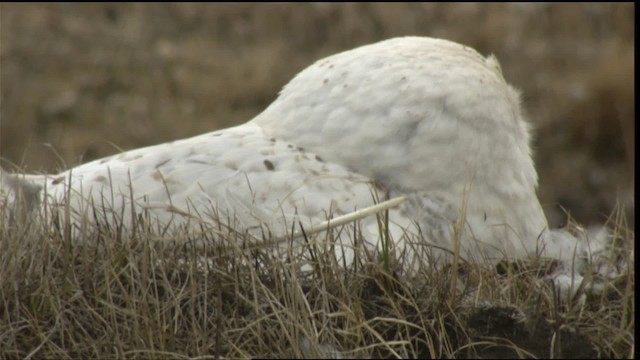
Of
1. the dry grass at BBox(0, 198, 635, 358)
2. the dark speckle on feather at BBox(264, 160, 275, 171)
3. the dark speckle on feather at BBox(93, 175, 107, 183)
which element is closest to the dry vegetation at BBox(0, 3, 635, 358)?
the dry grass at BBox(0, 198, 635, 358)

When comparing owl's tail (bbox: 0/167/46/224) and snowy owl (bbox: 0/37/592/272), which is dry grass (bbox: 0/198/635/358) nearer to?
owl's tail (bbox: 0/167/46/224)

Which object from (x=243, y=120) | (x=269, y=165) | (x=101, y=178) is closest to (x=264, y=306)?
(x=269, y=165)

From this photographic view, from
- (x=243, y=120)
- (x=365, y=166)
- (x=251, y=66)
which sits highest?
(x=365, y=166)

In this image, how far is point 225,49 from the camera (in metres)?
8.98

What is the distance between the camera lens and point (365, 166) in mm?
2807

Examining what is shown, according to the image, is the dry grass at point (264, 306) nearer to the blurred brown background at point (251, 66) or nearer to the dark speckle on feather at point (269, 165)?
the dark speckle on feather at point (269, 165)

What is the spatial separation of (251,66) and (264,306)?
21.7 ft

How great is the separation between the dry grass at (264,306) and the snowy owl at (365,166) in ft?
0.87

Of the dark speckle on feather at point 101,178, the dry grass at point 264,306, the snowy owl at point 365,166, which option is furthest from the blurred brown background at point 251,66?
the dry grass at point 264,306

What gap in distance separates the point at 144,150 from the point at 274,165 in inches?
15.7

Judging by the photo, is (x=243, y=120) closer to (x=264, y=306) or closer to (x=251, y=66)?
(x=251, y=66)

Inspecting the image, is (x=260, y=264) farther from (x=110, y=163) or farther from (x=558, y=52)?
(x=558, y=52)

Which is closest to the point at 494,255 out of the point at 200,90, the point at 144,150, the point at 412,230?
the point at 412,230

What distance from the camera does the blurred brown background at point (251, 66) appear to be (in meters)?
7.80
